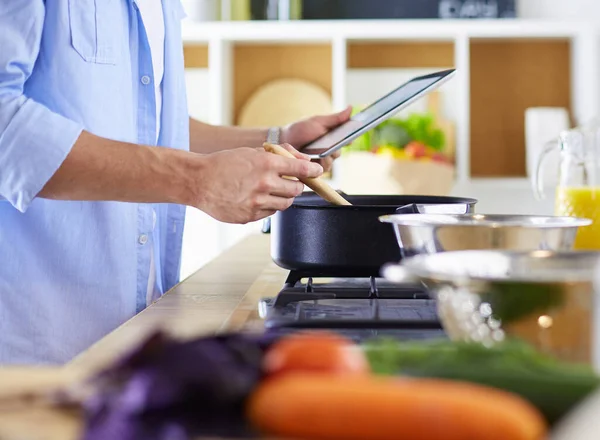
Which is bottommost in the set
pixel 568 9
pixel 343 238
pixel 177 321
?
pixel 177 321

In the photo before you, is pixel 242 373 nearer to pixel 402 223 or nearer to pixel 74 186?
pixel 402 223

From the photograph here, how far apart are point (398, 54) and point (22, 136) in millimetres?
2813

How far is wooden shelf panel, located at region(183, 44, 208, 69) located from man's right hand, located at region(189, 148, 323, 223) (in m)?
2.79

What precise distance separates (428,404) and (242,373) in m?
0.13

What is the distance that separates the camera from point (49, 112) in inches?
56.0

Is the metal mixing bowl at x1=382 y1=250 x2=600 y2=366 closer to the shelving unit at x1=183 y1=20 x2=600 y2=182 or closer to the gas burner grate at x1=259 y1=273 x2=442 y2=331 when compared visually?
the gas burner grate at x1=259 y1=273 x2=442 y2=331

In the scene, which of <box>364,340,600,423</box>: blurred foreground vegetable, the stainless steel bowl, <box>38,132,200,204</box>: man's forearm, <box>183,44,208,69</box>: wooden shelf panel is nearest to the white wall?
<box>183,44,208,69</box>: wooden shelf panel

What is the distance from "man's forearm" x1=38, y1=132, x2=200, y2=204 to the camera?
1.38 meters

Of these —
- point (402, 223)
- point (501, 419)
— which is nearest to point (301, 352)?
point (501, 419)

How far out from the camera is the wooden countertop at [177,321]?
1.95ft

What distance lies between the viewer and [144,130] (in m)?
1.76

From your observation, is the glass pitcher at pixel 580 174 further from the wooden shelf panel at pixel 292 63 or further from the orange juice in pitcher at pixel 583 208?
the wooden shelf panel at pixel 292 63

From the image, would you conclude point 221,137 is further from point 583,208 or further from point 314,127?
point 583,208

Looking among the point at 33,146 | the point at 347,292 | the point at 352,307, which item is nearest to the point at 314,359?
the point at 352,307
